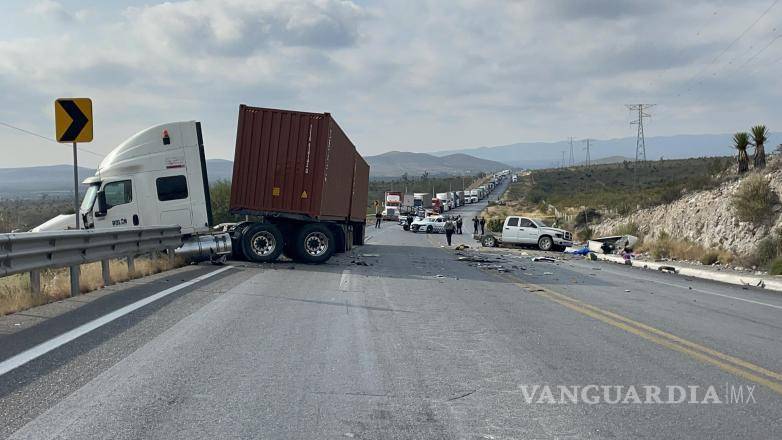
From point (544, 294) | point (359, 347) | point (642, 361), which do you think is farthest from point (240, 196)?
point (642, 361)

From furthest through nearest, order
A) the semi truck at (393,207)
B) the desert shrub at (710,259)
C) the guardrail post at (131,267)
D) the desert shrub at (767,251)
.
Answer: the semi truck at (393,207), the desert shrub at (710,259), the desert shrub at (767,251), the guardrail post at (131,267)

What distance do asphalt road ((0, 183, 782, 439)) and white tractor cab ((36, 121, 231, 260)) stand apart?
6378mm

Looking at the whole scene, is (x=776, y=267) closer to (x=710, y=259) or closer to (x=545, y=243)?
A: (x=710, y=259)

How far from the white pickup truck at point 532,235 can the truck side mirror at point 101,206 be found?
21442mm

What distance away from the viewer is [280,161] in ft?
64.0

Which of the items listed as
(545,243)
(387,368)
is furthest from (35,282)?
(545,243)

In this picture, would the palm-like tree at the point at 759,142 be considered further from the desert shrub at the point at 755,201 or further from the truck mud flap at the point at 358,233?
the truck mud flap at the point at 358,233

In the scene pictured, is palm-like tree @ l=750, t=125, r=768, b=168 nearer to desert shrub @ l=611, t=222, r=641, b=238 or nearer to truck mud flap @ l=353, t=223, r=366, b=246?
desert shrub @ l=611, t=222, r=641, b=238

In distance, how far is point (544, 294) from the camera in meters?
13.2

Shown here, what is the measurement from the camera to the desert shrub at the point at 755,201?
25812mm

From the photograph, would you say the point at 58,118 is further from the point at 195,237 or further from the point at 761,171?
the point at 761,171

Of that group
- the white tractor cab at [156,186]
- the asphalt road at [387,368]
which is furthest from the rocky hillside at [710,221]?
the white tractor cab at [156,186]

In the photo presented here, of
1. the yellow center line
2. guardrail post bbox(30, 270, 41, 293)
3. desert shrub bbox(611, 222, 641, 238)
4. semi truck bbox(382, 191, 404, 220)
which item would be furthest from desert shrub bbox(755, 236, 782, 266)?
semi truck bbox(382, 191, 404, 220)

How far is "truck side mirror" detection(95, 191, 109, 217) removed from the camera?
1791 cm
